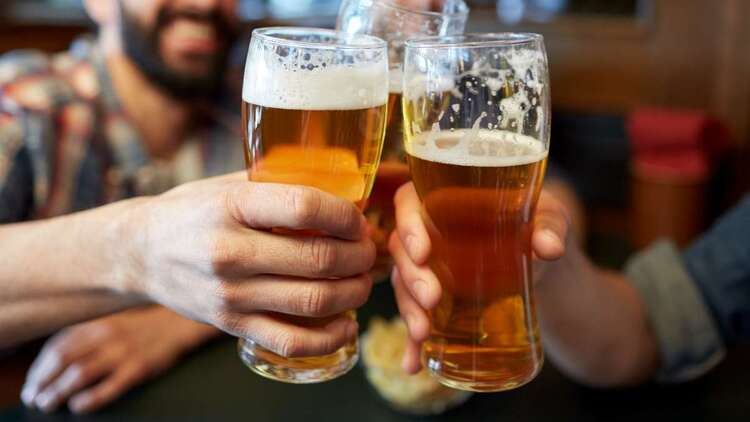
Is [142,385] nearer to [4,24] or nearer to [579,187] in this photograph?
[4,24]

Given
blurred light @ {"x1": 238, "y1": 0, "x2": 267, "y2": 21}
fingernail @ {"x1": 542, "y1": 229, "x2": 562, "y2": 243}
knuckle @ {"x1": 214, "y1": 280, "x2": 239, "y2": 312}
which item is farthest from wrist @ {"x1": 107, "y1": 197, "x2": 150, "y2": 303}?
blurred light @ {"x1": 238, "y1": 0, "x2": 267, "y2": 21}

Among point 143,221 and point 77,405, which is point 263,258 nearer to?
point 143,221

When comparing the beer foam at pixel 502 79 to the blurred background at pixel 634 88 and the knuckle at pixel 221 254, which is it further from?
the blurred background at pixel 634 88

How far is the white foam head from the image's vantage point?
75 cm

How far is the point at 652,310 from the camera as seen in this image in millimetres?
1322

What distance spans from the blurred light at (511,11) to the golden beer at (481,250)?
10.5 ft

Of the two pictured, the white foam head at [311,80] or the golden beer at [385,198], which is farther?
the golden beer at [385,198]

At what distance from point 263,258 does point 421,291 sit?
186mm

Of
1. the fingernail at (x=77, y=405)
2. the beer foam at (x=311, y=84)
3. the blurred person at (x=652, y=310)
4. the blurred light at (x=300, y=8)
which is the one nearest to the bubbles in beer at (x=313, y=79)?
the beer foam at (x=311, y=84)

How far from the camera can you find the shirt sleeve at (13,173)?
1.68m

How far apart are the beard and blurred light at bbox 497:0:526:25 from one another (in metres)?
2.06

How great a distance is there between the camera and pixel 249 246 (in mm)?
746

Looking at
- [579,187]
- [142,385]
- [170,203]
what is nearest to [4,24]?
[142,385]

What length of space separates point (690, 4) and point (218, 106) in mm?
2398
